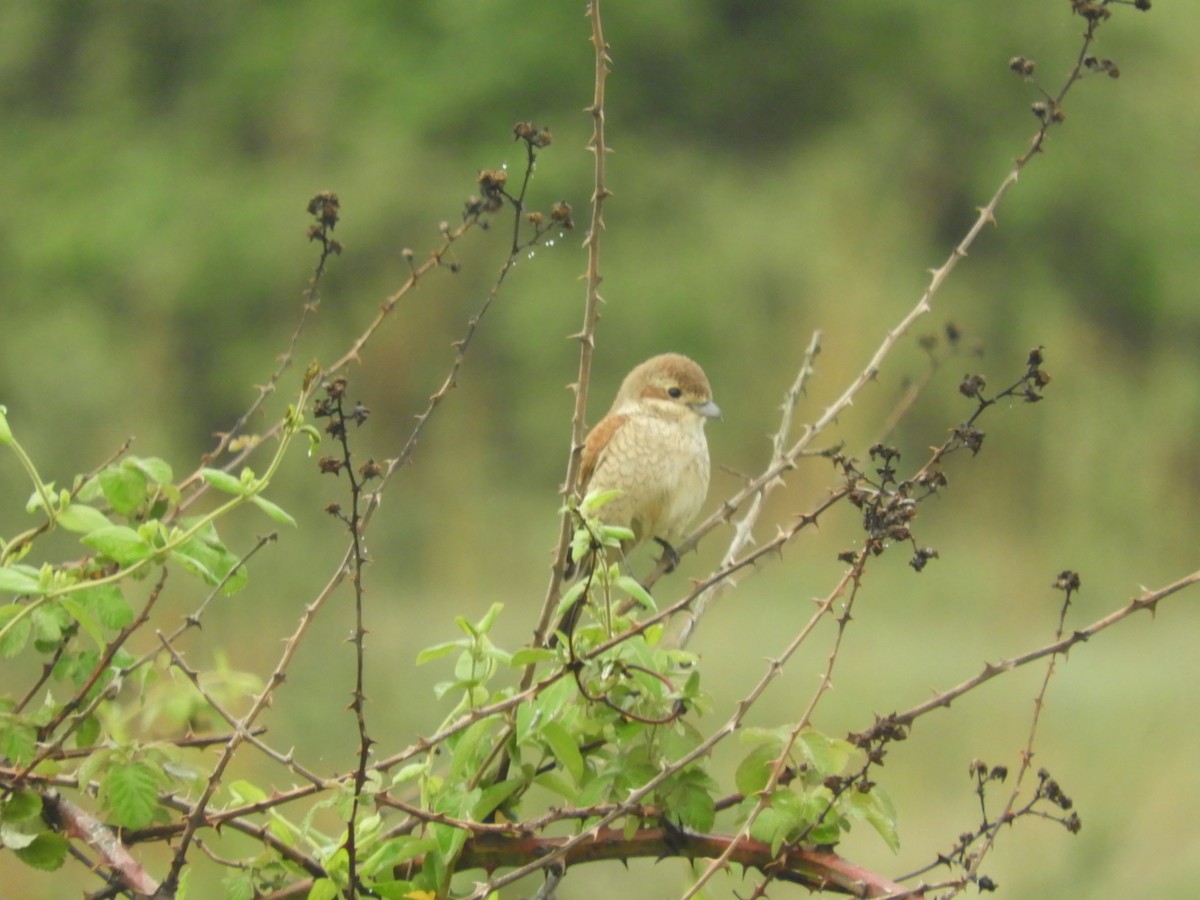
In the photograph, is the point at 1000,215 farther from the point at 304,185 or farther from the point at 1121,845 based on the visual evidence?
the point at 1121,845

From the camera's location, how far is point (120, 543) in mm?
1407

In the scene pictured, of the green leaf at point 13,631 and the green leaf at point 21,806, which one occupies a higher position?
the green leaf at point 13,631

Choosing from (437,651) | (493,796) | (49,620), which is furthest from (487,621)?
(49,620)

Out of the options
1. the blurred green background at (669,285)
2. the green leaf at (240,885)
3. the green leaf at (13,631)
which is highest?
the blurred green background at (669,285)

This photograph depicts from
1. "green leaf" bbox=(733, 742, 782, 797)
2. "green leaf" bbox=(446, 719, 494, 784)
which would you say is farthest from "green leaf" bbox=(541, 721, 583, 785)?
"green leaf" bbox=(733, 742, 782, 797)

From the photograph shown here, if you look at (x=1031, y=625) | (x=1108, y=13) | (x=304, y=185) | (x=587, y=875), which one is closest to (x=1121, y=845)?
(x=587, y=875)

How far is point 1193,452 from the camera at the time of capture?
894 cm

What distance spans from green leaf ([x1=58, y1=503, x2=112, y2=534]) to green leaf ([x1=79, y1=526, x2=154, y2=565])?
4 centimetres

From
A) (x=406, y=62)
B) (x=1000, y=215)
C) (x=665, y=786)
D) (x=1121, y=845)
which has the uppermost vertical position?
(x=406, y=62)

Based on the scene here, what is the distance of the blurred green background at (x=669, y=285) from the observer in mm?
7043

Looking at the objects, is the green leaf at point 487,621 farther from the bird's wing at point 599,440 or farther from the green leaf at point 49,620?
the bird's wing at point 599,440

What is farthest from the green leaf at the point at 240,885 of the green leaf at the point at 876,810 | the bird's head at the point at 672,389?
the bird's head at the point at 672,389

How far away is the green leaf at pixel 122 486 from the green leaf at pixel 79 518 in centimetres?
5

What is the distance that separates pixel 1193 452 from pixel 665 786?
814 centimetres
